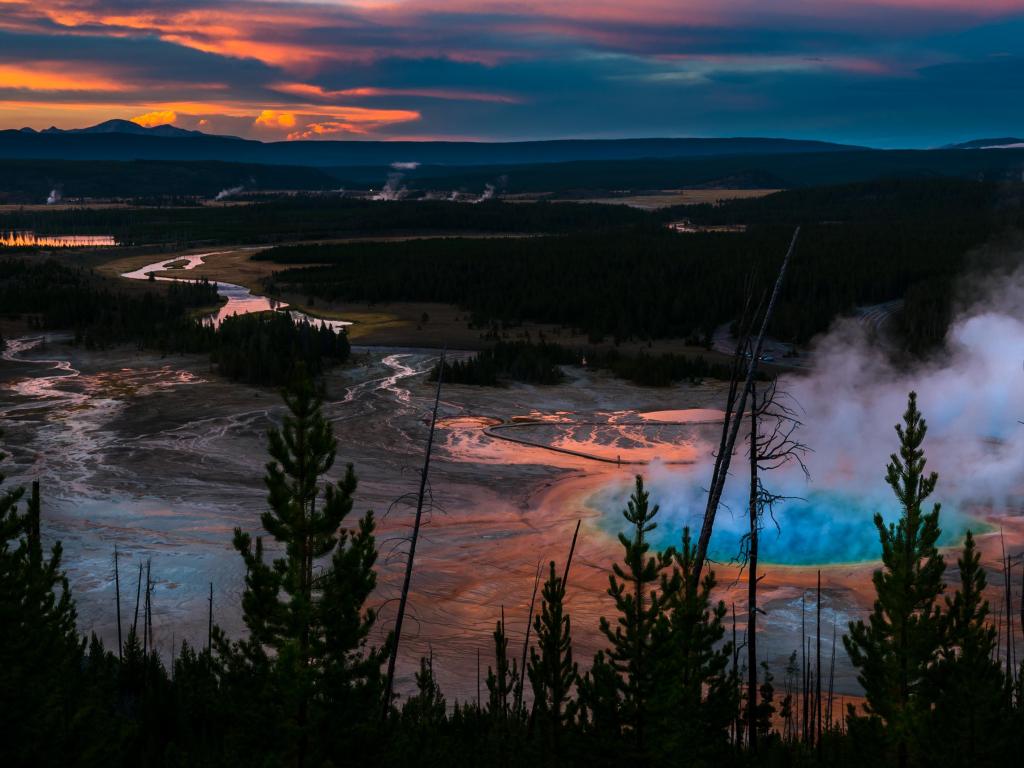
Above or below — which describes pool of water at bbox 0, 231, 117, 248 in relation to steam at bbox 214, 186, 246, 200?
below

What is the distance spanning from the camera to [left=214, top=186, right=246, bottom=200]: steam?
18154 cm

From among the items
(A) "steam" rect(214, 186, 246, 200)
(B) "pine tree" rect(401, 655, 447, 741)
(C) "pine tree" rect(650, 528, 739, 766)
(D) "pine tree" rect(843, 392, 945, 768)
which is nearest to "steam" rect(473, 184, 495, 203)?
(A) "steam" rect(214, 186, 246, 200)

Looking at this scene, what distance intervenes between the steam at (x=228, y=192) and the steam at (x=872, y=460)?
155402mm

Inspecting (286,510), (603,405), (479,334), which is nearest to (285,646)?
(286,510)

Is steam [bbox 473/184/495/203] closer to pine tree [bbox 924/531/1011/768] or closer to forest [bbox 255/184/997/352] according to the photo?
forest [bbox 255/184/997/352]

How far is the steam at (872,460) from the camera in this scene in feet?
69.6

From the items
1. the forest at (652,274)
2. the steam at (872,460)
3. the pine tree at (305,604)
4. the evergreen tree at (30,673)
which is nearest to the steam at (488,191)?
the forest at (652,274)

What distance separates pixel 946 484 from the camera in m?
23.7

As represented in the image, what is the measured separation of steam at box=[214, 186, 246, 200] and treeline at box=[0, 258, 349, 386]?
12568 centimetres

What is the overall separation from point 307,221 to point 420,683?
106 meters

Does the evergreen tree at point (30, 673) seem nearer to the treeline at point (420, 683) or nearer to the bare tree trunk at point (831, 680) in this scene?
the treeline at point (420, 683)

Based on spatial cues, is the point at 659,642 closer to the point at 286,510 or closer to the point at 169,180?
the point at 286,510

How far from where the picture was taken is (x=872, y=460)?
25.1m

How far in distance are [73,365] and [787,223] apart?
6934 cm
